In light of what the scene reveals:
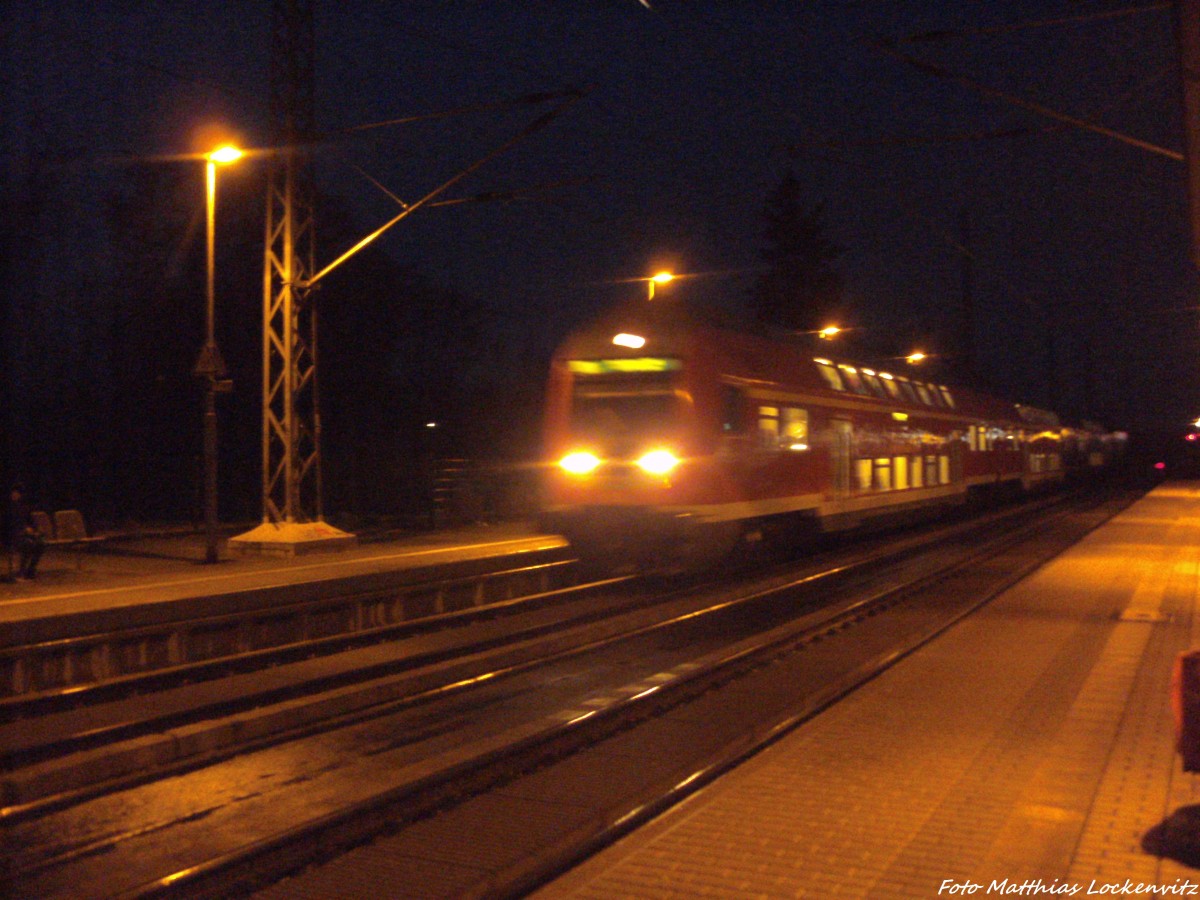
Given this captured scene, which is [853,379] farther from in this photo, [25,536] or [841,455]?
[25,536]

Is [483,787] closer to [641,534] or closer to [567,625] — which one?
[567,625]

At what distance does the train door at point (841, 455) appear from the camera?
2077 centimetres

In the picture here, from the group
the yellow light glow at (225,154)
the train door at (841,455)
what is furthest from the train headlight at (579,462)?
the yellow light glow at (225,154)

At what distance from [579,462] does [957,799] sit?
1078 centimetres

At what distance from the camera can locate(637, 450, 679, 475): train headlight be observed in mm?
16375

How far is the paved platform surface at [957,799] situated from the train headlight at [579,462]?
258 inches

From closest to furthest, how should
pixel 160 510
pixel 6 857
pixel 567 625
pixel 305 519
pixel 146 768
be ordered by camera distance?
pixel 6 857, pixel 146 768, pixel 567 625, pixel 305 519, pixel 160 510

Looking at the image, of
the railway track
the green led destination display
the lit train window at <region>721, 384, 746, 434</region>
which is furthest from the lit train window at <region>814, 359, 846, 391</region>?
the green led destination display

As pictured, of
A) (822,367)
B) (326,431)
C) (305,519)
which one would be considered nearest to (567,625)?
(822,367)

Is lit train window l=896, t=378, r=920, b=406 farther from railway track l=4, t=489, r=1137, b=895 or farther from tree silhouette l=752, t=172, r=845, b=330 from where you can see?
tree silhouette l=752, t=172, r=845, b=330

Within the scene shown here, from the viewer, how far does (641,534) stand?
1652 centimetres

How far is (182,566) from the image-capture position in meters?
20.8

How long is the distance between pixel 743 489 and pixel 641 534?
5.78 ft

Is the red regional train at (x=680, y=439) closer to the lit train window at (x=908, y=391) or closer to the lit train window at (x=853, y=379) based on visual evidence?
the lit train window at (x=853, y=379)
